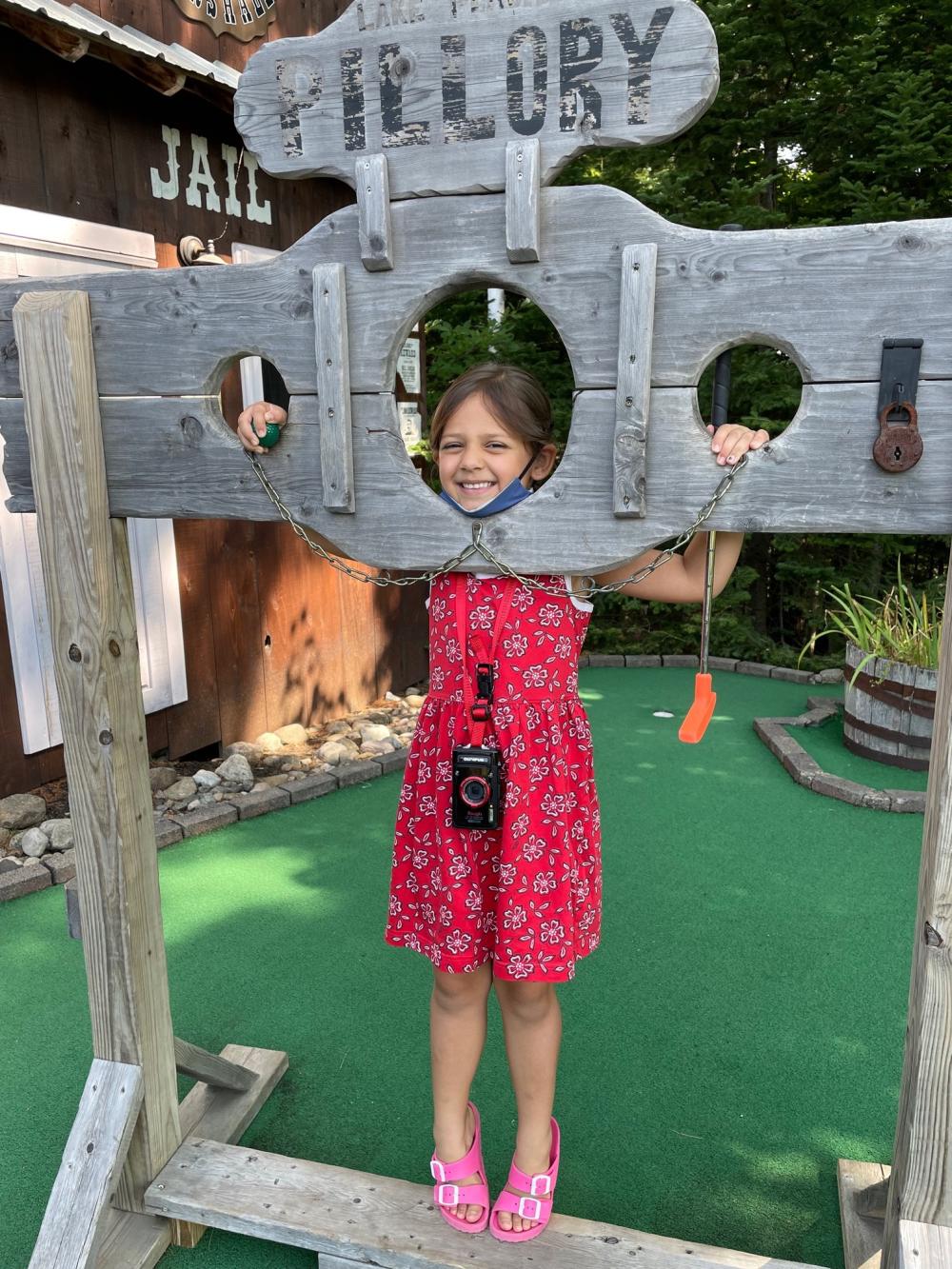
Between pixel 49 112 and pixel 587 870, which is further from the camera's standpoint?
pixel 49 112

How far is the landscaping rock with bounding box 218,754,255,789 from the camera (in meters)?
4.14

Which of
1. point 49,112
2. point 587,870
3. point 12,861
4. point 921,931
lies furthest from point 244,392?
point 921,931

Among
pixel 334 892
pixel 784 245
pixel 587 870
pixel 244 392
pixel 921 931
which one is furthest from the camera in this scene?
pixel 244 392

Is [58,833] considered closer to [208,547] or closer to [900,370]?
[208,547]

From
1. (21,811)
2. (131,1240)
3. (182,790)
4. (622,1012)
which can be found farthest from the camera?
(182,790)

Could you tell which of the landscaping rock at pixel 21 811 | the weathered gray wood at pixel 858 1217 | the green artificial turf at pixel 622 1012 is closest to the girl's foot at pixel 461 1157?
the green artificial turf at pixel 622 1012

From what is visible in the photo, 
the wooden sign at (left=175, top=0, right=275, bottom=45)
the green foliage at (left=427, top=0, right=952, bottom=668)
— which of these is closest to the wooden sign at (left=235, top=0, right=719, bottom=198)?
the wooden sign at (left=175, top=0, right=275, bottom=45)

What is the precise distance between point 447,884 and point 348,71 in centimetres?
132

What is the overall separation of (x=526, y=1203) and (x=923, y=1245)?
0.67 metres

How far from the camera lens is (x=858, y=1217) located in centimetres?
186

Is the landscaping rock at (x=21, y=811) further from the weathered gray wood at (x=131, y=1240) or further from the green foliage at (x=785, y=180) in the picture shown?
the green foliage at (x=785, y=180)

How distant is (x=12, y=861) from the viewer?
330 cm

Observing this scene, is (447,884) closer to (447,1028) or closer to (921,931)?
(447,1028)

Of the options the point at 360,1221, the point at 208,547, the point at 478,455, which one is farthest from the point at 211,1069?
the point at 208,547
